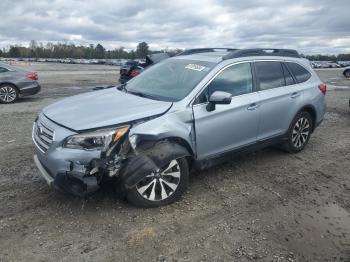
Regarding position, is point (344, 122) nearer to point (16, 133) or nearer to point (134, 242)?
point (134, 242)

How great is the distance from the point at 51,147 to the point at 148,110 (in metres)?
1.14

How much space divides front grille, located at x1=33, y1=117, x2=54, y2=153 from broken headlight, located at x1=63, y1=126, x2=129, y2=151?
0.30 meters

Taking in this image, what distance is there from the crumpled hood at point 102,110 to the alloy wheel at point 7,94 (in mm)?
8237

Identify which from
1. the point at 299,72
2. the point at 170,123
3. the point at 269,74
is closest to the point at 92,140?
the point at 170,123

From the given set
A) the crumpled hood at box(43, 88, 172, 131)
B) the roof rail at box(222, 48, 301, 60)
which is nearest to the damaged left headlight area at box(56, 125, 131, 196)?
Result: the crumpled hood at box(43, 88, 172, 131)

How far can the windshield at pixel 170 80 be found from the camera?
429 cm

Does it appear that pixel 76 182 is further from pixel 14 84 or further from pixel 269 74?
pixel 14 84

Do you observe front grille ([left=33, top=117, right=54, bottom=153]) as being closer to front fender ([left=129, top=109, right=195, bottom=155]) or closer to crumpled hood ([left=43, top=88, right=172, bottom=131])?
crumpled hood ([left=43, top=88, right=172, bottom=131])

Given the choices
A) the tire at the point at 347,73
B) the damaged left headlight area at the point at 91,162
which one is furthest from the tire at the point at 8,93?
the tire at the point at 347,73

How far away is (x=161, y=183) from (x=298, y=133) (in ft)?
10.2

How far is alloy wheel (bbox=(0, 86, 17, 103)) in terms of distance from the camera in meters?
11.4

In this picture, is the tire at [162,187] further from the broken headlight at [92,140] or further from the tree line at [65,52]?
the tree line at [65,52]

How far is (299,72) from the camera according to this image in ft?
19.0

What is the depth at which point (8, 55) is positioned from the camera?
11181cm
